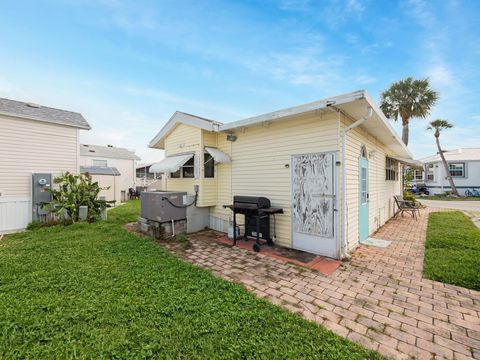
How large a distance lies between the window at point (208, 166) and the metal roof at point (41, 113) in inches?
236

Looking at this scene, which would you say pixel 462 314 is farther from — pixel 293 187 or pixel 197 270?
pixel 197 270

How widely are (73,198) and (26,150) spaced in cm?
251

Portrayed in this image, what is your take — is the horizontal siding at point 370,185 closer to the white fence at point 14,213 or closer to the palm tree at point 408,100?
the white fence at point 14,213

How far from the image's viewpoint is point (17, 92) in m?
10.2

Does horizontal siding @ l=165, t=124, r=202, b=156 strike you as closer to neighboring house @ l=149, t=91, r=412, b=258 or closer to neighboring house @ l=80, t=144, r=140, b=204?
neighboring house @ l=149, t=91, r=412, b=258

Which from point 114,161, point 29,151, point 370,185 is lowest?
point 370,185

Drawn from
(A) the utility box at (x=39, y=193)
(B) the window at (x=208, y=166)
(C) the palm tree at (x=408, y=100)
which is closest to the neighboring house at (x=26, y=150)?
(A) the utility box at (x=39, y=193)

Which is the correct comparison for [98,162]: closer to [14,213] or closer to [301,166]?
[14,213]

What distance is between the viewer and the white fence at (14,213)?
7.77 metres

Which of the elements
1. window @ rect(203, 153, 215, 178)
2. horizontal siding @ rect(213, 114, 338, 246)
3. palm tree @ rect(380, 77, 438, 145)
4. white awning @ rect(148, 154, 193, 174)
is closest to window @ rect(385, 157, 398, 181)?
horizontal siding @ rect(213, 114, 338, 246)

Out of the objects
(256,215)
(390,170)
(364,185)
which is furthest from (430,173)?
(256,215)

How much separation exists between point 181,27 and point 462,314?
10.8m

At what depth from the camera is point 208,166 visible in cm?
802

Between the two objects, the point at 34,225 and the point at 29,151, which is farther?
the point at 29,151
